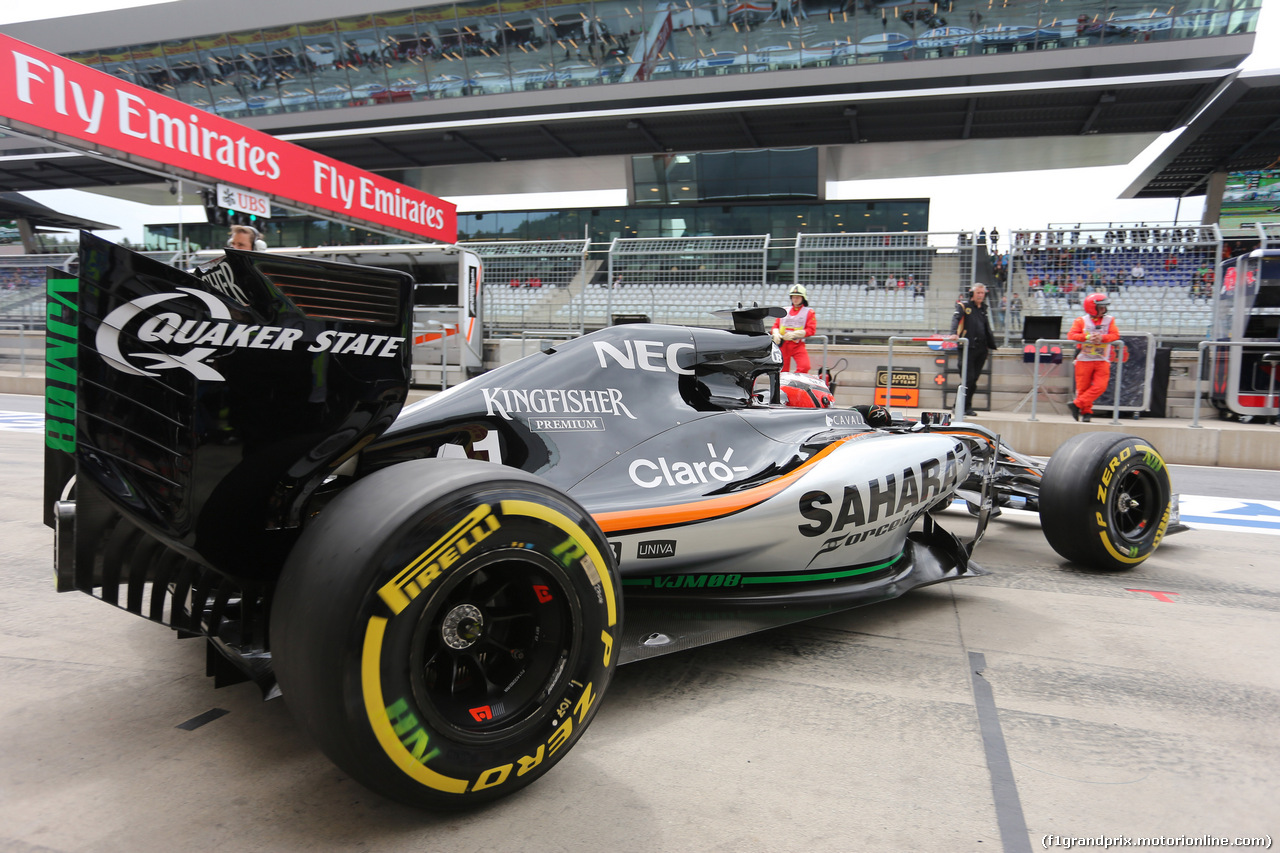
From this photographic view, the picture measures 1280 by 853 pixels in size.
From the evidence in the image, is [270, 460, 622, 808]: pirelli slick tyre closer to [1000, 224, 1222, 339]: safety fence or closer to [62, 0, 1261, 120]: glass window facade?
[1000, 224, 1222, 339]: safety fence

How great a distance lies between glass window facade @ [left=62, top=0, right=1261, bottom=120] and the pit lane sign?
525 inches

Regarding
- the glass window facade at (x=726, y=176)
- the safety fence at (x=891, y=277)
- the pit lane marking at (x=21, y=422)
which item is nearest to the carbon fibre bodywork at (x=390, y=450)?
the pit lane marking at (x=21, y=422)

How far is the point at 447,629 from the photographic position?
74.4 inches

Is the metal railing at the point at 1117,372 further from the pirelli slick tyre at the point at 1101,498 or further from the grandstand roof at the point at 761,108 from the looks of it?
the grandstand roof at the point at 761,108

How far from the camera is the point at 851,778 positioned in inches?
83.0

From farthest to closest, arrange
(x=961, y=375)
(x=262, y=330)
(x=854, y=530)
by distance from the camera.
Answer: (x=961, y=375) < (x=854, y=530) < (x=262, y=330)

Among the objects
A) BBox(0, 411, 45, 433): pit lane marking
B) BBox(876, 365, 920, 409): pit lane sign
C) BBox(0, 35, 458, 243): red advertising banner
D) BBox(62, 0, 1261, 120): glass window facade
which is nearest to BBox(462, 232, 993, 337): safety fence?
BBox(876, 365, 920, 409): pit lane sign

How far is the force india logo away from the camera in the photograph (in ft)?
5.70

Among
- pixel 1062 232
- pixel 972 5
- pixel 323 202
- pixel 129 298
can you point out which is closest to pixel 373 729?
pixel 129 298

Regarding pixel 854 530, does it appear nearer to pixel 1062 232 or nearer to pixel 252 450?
pixel 252 450

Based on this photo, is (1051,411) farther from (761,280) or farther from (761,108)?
(761,108)

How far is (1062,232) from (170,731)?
1391 cm

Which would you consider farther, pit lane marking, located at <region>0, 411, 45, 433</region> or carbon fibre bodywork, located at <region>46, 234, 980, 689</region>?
pit lane marking, located at <region>0, 411, 45, 433</region>

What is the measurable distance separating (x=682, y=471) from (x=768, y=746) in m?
1.12
